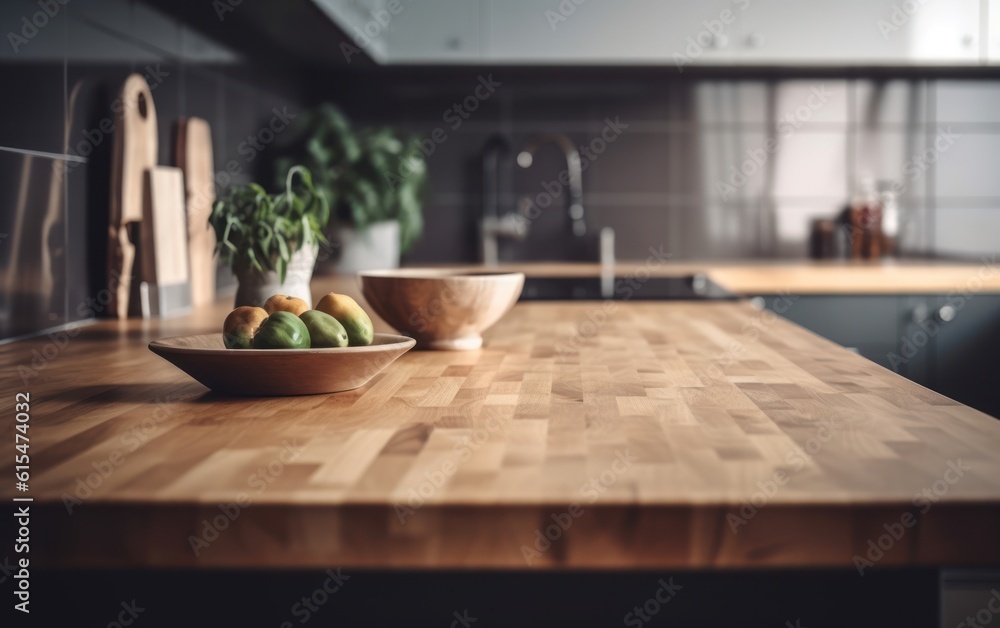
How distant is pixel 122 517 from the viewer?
637 mm

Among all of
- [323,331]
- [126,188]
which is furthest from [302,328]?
[126,188]

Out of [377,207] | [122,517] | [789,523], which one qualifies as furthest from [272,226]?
[377,207]

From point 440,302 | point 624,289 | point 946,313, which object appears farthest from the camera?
point 946,313

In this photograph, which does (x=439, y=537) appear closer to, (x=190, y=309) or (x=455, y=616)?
(x=455, y=616)

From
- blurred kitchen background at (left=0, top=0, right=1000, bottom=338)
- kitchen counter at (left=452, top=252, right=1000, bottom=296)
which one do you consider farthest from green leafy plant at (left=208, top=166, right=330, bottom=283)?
kitchen counter at (left=452, top=252, right=1000, bottom=296)

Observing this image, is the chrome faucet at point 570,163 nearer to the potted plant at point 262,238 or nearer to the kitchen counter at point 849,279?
the kitchen counter at point 849,279

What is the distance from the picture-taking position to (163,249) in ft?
6.50

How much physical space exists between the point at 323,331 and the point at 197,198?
1.39m

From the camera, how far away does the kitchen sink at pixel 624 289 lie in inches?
96.7

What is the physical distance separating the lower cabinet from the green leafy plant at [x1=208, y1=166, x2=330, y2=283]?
1.77 m

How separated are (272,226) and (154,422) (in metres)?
0.76

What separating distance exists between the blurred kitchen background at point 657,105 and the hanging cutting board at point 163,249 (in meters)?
0.44

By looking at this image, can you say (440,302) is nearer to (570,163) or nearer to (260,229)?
(260,229)

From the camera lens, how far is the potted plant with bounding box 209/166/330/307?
160 cm
